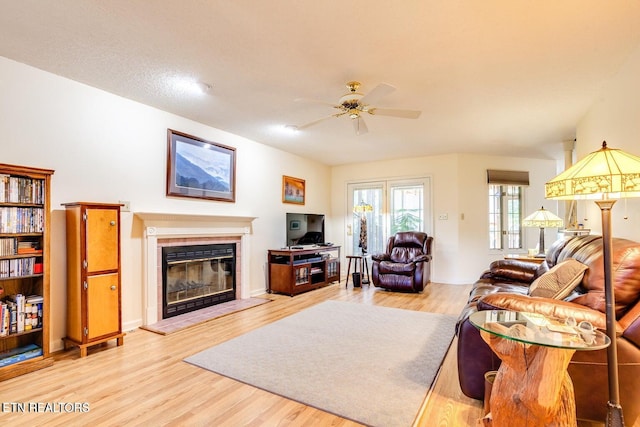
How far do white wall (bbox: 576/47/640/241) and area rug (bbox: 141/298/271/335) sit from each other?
4.06m

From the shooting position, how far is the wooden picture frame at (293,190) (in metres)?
5.80

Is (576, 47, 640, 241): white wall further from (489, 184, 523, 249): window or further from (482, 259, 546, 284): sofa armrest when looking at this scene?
(489, 184, 523, 249): window

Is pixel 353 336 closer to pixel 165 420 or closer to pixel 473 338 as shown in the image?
pixel 473 338

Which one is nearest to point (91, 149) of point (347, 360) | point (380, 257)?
point (347, 360)

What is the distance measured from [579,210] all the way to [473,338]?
3.69 m

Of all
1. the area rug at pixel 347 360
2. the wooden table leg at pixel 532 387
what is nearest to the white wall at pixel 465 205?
the area rug at pixel 347 360

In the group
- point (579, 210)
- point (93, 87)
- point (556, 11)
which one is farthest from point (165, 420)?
point (579, 210)

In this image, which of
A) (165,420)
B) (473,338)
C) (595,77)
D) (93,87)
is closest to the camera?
(165,420)

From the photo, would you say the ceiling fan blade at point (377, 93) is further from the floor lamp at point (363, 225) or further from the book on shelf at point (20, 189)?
the floor lamp at point (363, 225)

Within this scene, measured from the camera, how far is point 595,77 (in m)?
2.90

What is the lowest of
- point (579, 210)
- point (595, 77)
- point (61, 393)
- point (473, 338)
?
point (61, 393)

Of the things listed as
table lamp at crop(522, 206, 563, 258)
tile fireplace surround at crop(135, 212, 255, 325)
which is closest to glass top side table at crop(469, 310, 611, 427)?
table lamp at crop(522, 206, 563, 258)

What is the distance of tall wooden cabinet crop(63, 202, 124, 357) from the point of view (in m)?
2.77

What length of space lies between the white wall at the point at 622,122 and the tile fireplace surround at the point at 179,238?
4.23 m
